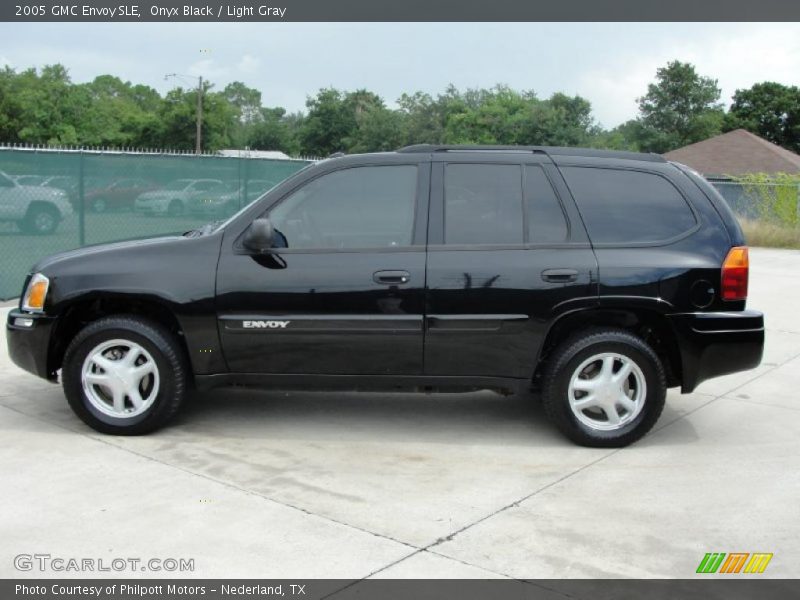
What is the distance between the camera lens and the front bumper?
565 cm

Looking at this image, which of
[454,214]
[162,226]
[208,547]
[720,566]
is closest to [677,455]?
[720,566]

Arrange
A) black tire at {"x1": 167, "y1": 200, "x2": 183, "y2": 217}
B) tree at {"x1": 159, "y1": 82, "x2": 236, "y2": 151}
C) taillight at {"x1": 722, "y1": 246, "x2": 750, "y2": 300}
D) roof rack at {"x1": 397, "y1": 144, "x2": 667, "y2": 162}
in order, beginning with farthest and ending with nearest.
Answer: tree at {"x1": 159, "y1": 82, "x2": 236, "y2": 151} < black tire at {"x1": 167, "y1": 200, "x2": 183, "y2": 217} < roof rack at {"x1": 397, "y1": 144, "x2": 667, "y2": 162} < taillight at {"x1": 722, "y1": 246, "x2": 750, "y2": 300}

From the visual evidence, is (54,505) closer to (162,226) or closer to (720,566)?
(720,566)

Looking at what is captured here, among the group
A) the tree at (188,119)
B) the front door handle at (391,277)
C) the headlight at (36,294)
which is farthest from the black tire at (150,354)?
the tree at (188,119)

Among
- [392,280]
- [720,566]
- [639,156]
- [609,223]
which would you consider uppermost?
[639,156]

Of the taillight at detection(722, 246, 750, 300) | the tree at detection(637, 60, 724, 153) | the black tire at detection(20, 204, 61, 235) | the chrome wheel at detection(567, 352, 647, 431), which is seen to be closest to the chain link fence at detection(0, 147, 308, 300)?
the black tire at detection(20, 204, 61, 235)

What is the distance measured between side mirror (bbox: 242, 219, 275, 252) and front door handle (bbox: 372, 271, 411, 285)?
0.67 metres

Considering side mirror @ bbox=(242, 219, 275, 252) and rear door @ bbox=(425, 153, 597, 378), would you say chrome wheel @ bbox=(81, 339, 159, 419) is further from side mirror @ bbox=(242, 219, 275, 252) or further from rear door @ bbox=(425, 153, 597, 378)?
rear door @ bbox=(425, 153, 597, 378)

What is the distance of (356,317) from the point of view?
5.44 meters

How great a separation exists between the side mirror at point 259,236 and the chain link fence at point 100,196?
14.6 ft

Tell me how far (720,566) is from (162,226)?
10.0 metres

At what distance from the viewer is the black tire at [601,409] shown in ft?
17.9

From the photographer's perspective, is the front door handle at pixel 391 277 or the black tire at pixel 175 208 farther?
the black tire at pixel 175 208

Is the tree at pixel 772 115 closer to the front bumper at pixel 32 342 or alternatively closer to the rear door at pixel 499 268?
the rear door at pixel 499 268
